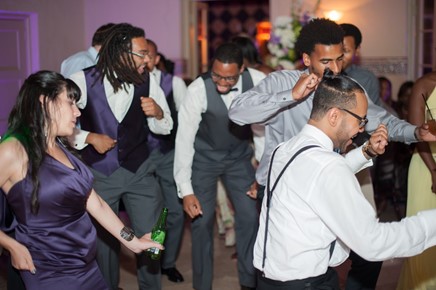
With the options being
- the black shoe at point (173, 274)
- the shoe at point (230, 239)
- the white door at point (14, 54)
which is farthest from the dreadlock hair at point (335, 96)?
the white door at point (14, 54)

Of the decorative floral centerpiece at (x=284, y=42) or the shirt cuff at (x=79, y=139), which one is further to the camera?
the decorative floral centerpiece at (x=284, y=42)

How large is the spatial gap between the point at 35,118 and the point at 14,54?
6.04 metres

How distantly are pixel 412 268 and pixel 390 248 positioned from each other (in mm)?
1806

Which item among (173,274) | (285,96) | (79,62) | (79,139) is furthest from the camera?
(173,274)

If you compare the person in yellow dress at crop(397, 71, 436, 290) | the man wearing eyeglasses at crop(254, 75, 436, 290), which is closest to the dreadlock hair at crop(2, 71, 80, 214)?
the man wearing eyeglasses at crop(254, 75, 436, 290)

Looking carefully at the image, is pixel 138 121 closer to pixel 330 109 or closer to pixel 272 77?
pixel 272 77

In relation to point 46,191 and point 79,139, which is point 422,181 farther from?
point 46,191

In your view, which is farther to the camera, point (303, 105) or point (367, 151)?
point (303, 105)

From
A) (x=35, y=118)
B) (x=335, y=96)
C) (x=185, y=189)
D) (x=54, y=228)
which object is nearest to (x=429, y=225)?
(x=335, y=96)

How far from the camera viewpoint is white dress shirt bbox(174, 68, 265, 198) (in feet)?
13.6

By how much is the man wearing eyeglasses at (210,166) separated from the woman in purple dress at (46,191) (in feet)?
4.76

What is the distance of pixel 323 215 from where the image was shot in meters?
2.25

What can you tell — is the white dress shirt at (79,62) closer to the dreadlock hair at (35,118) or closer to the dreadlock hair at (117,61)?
the dreadlock hair at (117,61)

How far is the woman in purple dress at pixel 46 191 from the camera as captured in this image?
254 cm
